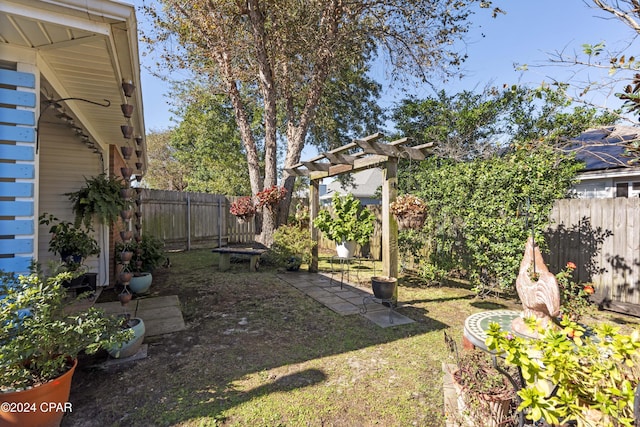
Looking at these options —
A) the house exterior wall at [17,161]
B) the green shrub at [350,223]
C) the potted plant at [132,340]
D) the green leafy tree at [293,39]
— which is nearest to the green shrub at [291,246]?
the green leafy tree at [293,39]

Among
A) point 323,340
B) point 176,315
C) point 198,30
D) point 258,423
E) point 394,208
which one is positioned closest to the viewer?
point 258,423

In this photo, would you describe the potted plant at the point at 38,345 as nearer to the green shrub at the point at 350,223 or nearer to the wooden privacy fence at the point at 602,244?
the green shrub at the point at 350,223

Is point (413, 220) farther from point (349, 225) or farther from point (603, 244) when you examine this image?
point (603, 244)

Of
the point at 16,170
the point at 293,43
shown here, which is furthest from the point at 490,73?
the point at 16,170

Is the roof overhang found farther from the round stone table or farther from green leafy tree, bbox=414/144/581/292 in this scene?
green leafy tree, bbox=414/144/581/292

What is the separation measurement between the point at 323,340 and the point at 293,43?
7.00m

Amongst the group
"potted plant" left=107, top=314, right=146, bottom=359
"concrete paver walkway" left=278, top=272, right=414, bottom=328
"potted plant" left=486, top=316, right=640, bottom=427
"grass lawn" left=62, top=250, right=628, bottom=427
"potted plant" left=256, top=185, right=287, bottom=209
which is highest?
"potted plant" left=256, top=185, right=287, bottom=209

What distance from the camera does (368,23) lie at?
788 centimetres

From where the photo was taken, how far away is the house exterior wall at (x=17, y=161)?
2188 mm

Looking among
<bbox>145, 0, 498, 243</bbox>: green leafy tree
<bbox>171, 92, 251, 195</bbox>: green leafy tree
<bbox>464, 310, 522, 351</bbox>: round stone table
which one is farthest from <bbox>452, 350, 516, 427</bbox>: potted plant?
<bbox>171, 92, 251, 195</bbox>: green leafy tree

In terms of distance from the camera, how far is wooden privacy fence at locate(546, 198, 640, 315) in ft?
13.1

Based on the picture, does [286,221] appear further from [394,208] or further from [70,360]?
[70,360]

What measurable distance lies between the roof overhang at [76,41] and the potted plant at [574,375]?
2.95m

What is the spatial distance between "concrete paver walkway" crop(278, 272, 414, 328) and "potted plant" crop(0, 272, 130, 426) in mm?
2858
